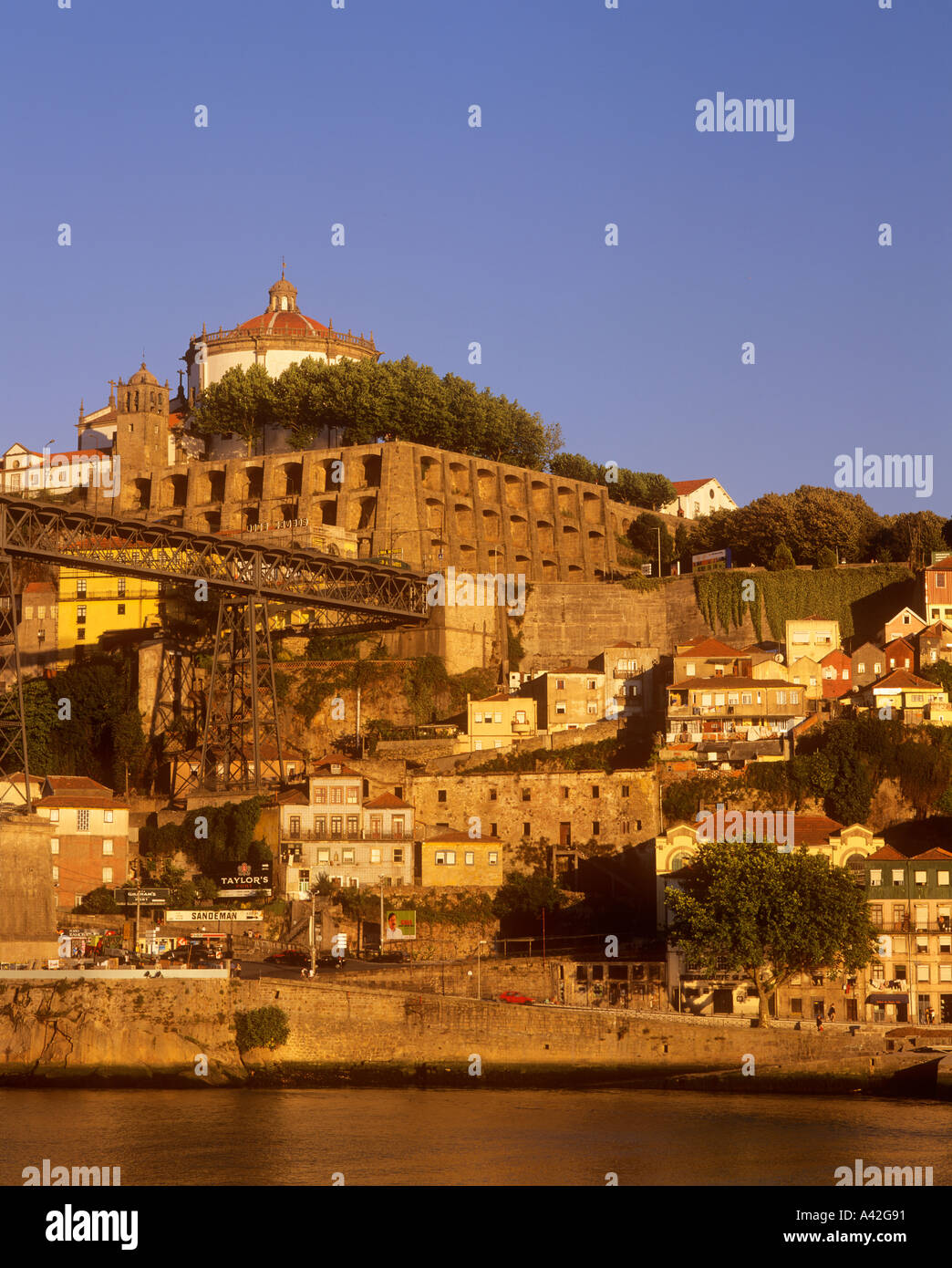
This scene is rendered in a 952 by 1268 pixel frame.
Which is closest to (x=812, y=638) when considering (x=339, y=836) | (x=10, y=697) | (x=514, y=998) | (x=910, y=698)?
(x=910, y=698)

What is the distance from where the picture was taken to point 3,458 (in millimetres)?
127188

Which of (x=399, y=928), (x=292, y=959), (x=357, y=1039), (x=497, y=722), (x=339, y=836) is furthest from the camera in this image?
(x=497, y=722)

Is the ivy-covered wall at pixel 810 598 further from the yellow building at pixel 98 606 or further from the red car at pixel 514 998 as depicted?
the red car at pixel 514 998

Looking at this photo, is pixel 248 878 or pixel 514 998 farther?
pixel 248 878

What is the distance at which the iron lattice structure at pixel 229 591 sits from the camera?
266 feet

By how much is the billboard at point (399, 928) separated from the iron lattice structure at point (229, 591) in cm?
1099

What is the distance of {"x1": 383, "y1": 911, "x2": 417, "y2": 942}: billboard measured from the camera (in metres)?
73.8

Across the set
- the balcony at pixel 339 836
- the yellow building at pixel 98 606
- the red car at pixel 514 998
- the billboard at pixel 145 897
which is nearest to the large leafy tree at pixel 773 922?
the red car at pixel 514 998

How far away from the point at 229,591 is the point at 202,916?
20251 mm

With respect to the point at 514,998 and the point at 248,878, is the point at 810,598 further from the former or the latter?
the point at 514,998

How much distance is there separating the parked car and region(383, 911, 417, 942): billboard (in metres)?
3.41

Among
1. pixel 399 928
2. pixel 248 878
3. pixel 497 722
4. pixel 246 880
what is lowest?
A: pixel 399 928

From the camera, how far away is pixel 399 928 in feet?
242
